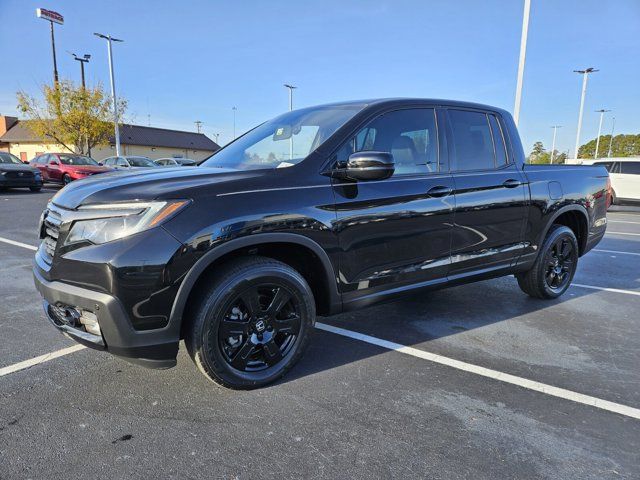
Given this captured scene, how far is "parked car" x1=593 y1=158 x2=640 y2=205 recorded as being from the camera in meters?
15.6

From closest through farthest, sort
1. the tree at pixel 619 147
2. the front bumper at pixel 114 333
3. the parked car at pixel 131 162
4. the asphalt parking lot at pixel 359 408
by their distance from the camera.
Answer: the asphalt parking lot at pixel 359 408
the front bumper at pixel 114 333
the parked car at pixel 131 162
the tree at pixel 619 147

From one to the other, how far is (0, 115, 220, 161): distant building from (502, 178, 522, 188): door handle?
136ft

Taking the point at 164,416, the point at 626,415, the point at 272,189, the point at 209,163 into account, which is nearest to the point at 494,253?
the point at 626,415

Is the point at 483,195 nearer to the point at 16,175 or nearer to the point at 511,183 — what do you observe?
the point at 511,183

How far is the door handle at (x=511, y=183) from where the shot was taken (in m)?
3.94

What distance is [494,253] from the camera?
3941mm

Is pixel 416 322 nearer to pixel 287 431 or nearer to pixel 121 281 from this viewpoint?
pixel 287 431

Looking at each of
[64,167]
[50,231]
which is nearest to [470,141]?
[50,231]

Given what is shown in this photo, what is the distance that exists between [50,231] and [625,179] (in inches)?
720

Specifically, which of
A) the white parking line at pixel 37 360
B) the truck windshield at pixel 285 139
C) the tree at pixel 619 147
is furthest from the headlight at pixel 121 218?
the tree at pixel 619 147

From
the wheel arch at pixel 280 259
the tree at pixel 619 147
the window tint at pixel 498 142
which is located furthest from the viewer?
the tree at pixel 619 147

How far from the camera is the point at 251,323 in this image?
106 inches

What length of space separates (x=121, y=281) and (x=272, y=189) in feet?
3.24

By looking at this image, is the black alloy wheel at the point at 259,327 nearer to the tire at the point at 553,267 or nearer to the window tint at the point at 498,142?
the window tint at the point at 498,142
